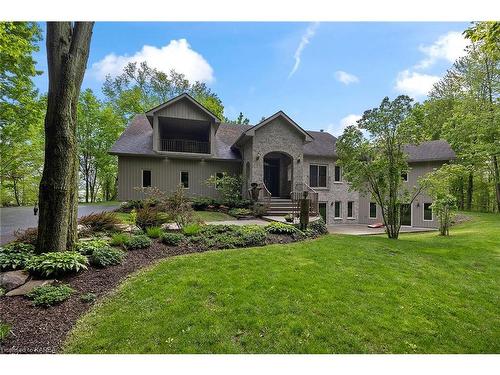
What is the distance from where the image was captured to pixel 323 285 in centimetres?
446

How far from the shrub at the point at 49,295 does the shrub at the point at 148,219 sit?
11.5 feet

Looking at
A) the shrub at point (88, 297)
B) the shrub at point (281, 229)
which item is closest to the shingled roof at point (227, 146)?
the shrub at point (281, 229)

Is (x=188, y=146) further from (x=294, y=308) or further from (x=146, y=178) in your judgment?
(x=294, y=308)

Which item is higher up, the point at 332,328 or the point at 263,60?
the point at 263,60

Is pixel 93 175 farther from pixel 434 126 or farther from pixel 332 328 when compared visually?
pixel 434 126

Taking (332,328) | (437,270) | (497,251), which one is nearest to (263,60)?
(332,328)

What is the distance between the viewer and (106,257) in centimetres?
519

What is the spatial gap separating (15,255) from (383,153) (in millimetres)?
11179

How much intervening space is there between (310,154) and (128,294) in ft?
49.4

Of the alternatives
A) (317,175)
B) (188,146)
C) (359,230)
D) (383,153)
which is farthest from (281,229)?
(188,146)

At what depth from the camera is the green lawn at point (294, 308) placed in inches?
120

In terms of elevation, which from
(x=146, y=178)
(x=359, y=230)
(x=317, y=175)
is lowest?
(x=359, y=230)

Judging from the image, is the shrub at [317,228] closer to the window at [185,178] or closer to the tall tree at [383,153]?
the tall tree at [383,153]

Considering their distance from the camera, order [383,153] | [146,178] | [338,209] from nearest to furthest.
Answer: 1. [383,153]
2. [146,178]
3. [338,209]
